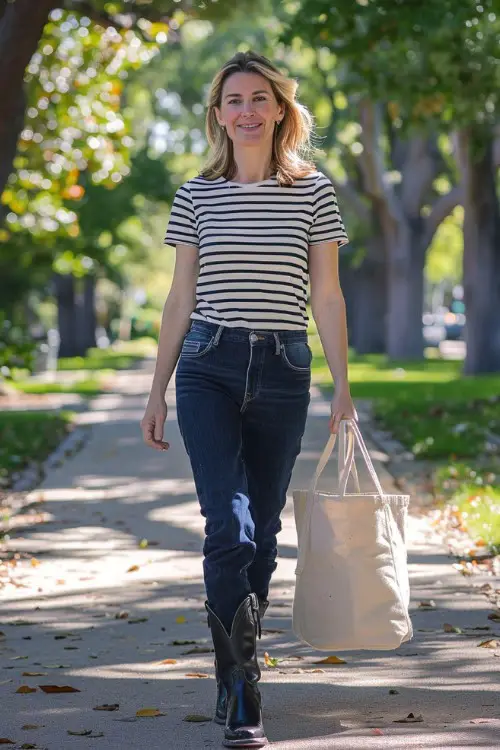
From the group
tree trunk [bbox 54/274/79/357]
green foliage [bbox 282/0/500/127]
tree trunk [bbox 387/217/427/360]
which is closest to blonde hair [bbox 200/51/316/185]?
green foliage [bbox 282/0/500/127]

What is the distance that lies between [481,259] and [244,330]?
21.9m

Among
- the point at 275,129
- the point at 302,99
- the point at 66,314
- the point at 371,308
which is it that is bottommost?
the point at 275,129

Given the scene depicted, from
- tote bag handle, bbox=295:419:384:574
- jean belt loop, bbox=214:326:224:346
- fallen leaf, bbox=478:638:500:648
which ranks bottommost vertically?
fallen leaf, bbox=478:638:500:648

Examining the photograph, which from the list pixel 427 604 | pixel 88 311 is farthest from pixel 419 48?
pixel 88 311

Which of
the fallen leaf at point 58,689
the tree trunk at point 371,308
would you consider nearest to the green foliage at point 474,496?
the fallen leaf at point 58,689

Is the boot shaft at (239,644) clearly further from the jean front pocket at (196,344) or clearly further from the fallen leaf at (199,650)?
the fallen leaf at (199,650)

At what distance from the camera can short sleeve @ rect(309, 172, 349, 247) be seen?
4913mm

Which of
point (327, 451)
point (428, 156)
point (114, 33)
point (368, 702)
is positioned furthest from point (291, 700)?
point (428, 156)

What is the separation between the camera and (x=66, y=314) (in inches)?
1622

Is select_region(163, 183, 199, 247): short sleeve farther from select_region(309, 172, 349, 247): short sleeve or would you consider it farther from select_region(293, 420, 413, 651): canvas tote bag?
select_region(293, 420, 413, 651): canvas tote bag

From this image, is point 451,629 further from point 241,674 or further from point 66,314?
point 66,314

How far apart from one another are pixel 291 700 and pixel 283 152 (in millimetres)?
1873

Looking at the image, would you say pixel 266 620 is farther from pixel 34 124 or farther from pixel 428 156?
pixel 428 156

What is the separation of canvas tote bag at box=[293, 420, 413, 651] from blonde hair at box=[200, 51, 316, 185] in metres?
0.99
